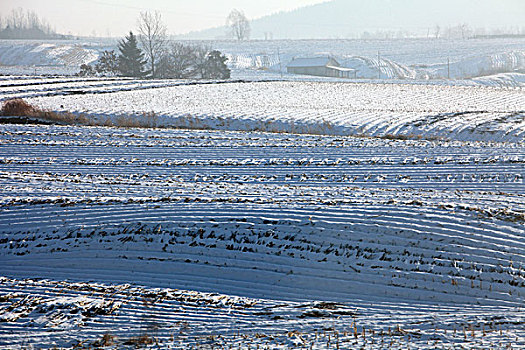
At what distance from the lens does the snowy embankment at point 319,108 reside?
21.9 m

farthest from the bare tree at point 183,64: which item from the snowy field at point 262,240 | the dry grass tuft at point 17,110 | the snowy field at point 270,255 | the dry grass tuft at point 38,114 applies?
the snowy field at point 270,255

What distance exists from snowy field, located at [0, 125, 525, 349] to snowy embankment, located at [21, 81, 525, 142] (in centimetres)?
625

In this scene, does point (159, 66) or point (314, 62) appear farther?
point (314, 62)

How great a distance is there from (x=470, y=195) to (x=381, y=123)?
10352 millimetres

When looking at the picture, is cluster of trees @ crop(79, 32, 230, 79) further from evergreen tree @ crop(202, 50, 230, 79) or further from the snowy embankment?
the snowy embankment

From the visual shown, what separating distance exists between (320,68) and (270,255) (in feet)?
203

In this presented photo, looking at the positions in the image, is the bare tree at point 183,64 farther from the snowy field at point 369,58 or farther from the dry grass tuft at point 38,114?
the dry grass tuft at point 38,114

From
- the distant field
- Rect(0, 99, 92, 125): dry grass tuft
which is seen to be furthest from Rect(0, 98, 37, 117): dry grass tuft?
the distant field

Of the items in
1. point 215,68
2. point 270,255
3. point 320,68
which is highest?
point 215,68

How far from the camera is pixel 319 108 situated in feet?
91.2

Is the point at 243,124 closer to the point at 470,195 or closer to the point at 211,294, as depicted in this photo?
the point at 470,195

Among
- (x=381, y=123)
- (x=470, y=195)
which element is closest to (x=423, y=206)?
(x=470, y=195)

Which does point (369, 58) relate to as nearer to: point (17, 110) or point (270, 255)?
point (17, 110)

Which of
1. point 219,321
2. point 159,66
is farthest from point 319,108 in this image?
point 159,66
